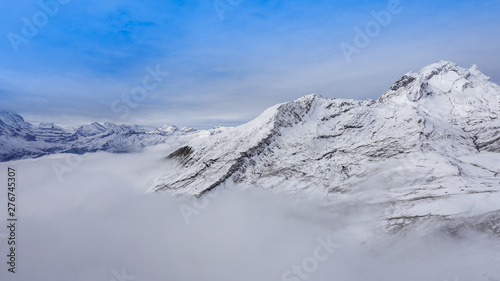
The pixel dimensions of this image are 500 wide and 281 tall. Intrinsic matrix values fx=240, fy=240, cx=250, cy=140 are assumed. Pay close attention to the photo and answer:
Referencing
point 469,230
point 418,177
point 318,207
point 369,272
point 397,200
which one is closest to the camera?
point 469,230

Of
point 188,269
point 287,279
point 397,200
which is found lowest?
point 287,279

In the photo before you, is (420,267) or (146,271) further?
(146,271)

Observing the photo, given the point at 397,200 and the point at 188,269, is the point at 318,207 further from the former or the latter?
the point at 188,269

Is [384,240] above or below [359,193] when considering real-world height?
below

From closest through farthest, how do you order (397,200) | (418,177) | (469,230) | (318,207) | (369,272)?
(469,230), (369,272), (397,200), (418,177), (318,207)

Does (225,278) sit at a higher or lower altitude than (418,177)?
lower

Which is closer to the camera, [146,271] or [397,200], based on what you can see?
[397,200]

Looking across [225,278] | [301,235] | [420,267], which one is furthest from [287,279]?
[420,267]

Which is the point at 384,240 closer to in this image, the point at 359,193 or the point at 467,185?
A: the point at 359,193

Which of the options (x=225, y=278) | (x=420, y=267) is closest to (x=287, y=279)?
(x=225, y=278)
